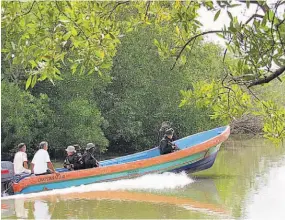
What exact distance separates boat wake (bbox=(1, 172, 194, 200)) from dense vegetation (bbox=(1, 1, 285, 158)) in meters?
1.45

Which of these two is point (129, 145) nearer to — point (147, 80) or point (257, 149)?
point (147, 80)

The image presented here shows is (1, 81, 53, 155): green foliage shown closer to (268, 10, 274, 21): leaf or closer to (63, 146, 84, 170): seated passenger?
(63, 146, 84, 170): seated passenger

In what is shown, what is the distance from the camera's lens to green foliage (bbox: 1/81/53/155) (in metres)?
13.4

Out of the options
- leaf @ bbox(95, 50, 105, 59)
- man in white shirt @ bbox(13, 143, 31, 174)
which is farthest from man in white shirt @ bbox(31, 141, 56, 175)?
leaf @ bbox(95, 50, 105, 59)

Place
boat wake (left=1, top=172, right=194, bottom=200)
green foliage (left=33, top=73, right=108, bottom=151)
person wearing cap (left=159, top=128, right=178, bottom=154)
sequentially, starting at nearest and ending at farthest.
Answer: boat wake (left=1, top=172, right=194, bottom=200) < person wearing cap (left=159, top=128, right=178, bottom=154) < green foliage (left=33, top=73, right=108, bottom=151)

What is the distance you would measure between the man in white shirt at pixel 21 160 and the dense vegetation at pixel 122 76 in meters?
1.36

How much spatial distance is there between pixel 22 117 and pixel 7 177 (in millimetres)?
5877

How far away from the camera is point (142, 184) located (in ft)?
30.3

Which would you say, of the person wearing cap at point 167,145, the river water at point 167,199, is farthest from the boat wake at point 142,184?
the person wearing cap at point 167,145

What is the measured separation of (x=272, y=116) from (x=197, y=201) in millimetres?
6072

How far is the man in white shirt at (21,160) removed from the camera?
797cm

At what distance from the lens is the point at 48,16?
77.2 inches

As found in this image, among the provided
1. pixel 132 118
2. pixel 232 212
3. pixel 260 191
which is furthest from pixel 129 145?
pixel 232 212

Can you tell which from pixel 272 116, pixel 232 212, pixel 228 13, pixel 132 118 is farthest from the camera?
pixel 132 118
